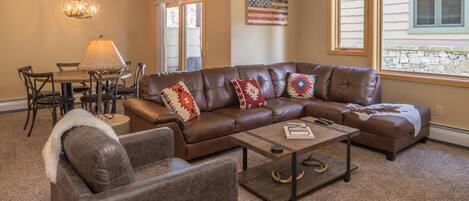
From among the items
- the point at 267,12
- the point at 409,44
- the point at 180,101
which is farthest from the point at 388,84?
the point at 180,101

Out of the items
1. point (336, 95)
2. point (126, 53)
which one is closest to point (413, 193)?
point (336, 95)

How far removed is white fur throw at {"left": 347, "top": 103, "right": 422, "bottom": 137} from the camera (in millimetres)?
3804

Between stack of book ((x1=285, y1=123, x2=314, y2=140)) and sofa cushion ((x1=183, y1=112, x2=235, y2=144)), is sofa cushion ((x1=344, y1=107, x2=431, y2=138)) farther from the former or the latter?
sofa cushion ((x1=183, y1=112, x2=235, y2=144))

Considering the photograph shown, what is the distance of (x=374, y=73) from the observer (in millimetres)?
4598

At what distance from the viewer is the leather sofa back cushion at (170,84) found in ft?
12.8

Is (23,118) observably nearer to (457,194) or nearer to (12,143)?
(12,143)

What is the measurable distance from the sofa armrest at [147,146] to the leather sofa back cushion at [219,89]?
1.64m

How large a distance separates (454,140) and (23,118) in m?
5.91

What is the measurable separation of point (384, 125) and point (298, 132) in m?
1.17

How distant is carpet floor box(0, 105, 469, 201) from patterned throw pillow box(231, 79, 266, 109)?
0.61m

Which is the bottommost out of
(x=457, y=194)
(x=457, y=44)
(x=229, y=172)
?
(x=457, y=194)

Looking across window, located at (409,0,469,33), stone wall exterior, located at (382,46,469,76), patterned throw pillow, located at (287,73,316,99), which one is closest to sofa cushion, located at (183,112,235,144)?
patterned throw pillow, located at (287,73,316,99)

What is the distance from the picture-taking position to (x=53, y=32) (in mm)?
6332

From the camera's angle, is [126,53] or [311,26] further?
[126,53]
